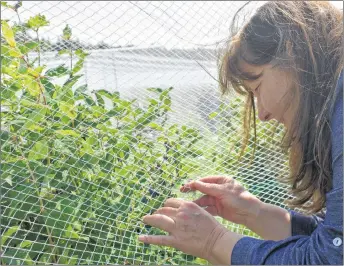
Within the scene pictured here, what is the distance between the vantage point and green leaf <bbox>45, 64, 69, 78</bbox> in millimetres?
1529

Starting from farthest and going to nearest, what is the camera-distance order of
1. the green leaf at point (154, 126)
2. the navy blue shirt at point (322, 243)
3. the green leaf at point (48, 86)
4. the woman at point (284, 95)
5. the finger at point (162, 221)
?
1. the green leaf at point (154, 126)
2. the green leaf at point (48, 86)
3. the finger at point (162, 221)
4. the woman at point (284, 95)
5. the navy blue shirt at point (322, 243)

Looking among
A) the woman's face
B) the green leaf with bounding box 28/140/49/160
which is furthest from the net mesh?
the woman's face

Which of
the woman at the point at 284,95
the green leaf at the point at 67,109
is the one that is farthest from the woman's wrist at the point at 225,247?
the green leaf at the point at 67,109

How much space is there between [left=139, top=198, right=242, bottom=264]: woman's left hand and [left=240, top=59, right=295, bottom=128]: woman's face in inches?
11.6

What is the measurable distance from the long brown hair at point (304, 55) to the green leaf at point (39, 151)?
49 cm

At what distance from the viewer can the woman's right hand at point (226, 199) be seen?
1629 millimetres

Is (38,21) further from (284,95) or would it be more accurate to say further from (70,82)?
(284,95)

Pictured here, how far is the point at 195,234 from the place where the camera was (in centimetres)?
135

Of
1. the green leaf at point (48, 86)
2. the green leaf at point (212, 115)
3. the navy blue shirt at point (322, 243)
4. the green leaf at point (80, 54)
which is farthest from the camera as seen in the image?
the green leaf at point (212, 115)

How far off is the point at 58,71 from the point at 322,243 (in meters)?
0.81

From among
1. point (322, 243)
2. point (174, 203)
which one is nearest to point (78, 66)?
point (174, 203)

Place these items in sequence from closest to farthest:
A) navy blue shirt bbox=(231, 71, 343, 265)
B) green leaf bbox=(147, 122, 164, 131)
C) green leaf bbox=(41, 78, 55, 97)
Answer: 1. navy blue shirt bbox=(231, 71, 343, 265)
2. green leaf bbox=(41, 78, 55, 97)
3. green leaf bbox=(147, 122, 164, 131)

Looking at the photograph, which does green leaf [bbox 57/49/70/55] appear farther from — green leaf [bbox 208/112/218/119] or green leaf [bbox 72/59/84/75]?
green leaf [bbox 208/112/218/119]

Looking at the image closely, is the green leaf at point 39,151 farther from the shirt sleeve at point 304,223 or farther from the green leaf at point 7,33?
the shirt sleeve at point 304,223
